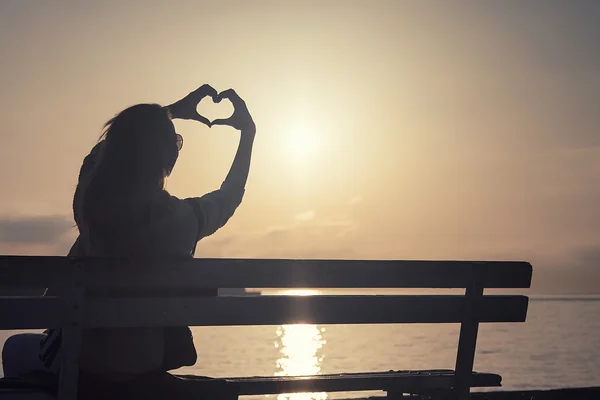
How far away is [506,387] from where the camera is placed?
48031 mm

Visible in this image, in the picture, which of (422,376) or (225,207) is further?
(422,376)

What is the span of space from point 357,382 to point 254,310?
2.19 meters

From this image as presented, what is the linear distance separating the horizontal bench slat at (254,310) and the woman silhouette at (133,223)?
182 millimetres

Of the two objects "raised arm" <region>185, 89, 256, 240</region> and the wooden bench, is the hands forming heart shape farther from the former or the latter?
the wooden bench

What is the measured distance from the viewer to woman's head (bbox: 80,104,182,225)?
4141mm

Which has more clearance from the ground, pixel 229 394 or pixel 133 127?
pixel 133 127

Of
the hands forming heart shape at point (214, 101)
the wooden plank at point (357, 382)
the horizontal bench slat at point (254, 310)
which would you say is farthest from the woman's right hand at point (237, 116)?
the wooden plank at point (357, 382)

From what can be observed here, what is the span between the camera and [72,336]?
12.8 feet

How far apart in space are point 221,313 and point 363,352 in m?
77.2

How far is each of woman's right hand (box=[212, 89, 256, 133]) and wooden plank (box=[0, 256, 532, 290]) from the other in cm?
101

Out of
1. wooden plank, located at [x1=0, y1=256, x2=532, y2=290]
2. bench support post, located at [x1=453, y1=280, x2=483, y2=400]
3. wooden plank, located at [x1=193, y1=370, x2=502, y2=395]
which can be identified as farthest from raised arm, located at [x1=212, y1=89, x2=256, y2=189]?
wooden plank, located at [x1=193, y1=370, x2=502, y2=395]

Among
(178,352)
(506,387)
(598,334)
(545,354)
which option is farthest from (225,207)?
(598,334)

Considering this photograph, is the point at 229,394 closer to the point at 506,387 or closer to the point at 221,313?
the point at 221,313

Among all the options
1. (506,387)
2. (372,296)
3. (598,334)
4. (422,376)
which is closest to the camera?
(372,296)
